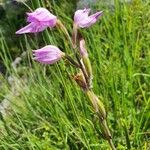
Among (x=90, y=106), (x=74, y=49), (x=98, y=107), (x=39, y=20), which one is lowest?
(x=90, y=106)

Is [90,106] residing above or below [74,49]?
below

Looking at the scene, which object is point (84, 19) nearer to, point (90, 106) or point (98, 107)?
point (98, 107)

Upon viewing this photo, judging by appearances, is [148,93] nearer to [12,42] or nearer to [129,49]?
[129,49]

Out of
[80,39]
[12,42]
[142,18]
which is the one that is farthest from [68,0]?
[80,39]

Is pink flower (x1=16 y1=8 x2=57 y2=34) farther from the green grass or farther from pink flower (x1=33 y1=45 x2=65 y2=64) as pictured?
the green grass

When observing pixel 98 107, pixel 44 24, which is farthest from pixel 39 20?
pixel 98 107

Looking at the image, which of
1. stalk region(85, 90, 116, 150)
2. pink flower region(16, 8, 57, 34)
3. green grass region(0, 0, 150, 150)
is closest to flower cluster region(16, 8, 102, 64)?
pink flower region(16, 8, 57, 34)

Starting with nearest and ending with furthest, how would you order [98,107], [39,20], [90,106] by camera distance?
[39,20], [98,107], [90,106]

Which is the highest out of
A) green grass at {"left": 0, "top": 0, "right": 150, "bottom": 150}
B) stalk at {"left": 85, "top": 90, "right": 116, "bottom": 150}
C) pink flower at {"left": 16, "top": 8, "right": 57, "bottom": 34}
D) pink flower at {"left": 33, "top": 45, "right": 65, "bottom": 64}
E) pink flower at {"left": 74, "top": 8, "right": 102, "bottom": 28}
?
pink flower at {"left": 16, "top": 8, "right": 57, "bottom": 34}

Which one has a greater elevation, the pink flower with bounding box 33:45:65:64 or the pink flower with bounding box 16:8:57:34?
the pink flower with bounding box 16:8:57:34
